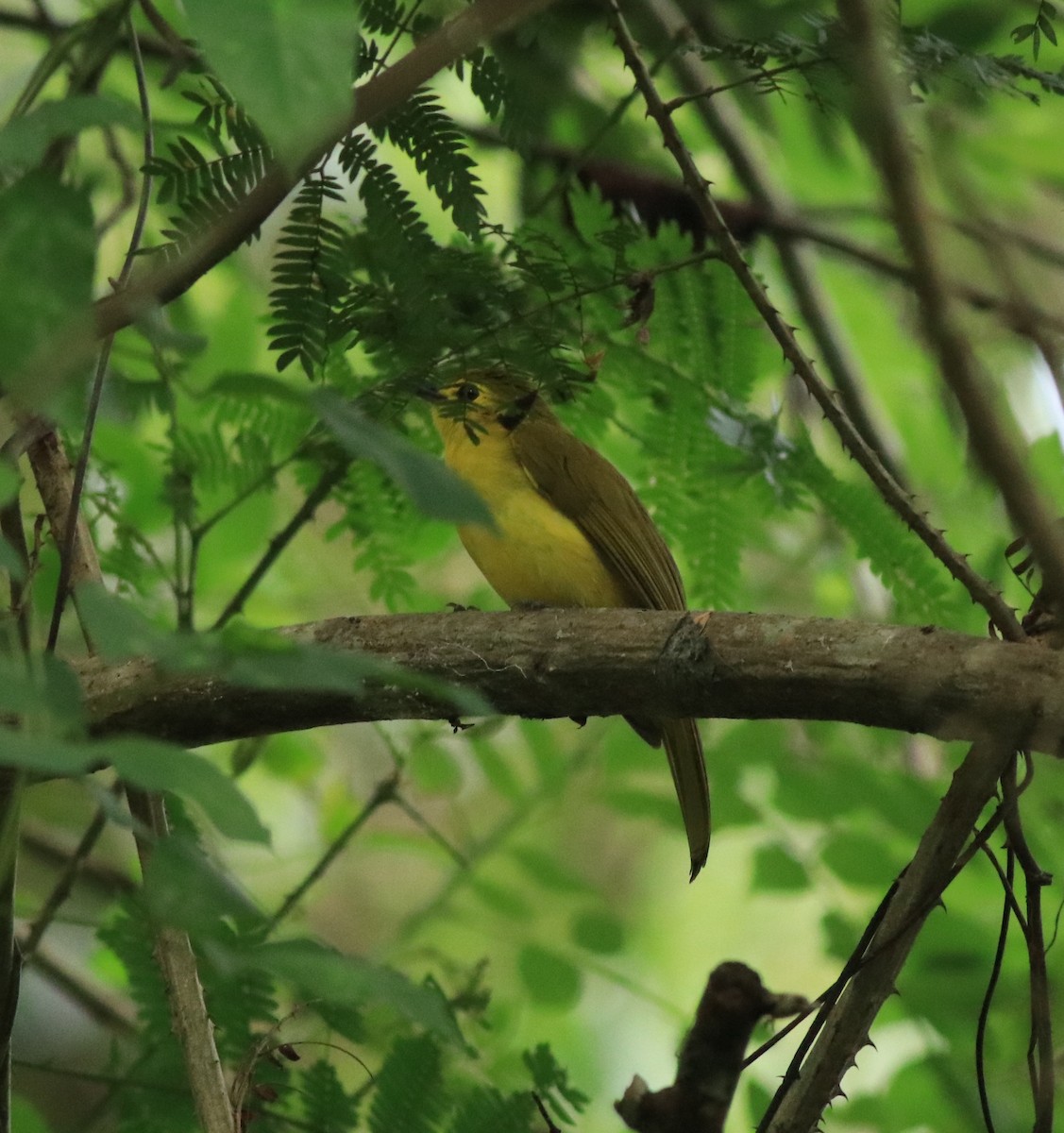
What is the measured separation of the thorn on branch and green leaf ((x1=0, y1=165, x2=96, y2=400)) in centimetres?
121

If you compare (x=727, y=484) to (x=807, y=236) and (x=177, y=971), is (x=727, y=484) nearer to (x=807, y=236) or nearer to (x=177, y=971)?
(x=807, y=236)

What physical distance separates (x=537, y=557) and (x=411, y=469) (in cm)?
259

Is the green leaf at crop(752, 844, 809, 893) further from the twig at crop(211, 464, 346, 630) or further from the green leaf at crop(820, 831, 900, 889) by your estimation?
the twig at crop(211, 464, 346, 630)

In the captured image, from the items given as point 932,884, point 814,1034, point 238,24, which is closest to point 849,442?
point 932,884

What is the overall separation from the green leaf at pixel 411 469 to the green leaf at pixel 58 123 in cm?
33

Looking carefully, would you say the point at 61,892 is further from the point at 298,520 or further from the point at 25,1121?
the point at 298,520

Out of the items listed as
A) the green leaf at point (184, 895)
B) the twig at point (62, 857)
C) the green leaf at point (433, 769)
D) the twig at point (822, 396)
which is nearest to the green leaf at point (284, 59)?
the green leaf at point (184, 895)

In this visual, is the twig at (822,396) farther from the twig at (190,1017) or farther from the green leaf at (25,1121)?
the green leaf at (25,1121)

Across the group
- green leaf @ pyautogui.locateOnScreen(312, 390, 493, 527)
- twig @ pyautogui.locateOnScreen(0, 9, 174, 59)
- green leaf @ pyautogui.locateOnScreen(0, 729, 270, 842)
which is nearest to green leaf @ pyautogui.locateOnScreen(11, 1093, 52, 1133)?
green leaf @ pyautogui.locateOnScreen(0, 729, 270, 842)

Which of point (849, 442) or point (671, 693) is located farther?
point (849, 442)

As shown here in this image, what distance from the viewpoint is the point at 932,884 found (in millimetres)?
2393

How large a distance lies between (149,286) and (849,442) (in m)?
1.40

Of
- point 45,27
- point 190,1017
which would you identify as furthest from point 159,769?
point 45,27

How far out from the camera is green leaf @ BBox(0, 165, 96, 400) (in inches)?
56.6
